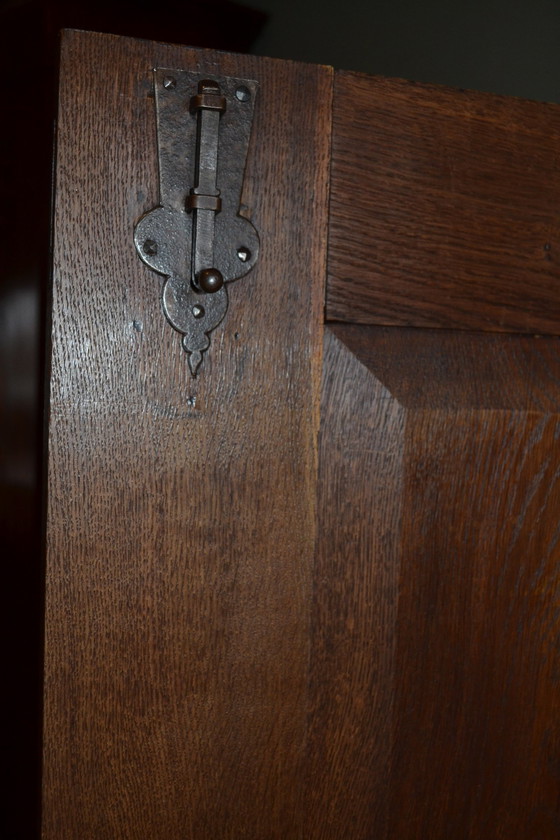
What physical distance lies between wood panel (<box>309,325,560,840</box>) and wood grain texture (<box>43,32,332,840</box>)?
0.08 ft

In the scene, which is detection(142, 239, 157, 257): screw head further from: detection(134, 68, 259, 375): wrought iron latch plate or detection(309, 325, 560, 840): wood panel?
detection(309, 325, 560, 840): wood panel

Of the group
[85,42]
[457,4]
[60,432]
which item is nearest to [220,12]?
[457,4]

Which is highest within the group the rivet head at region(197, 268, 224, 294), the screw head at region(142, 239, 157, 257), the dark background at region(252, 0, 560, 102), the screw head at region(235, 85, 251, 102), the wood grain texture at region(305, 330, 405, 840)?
the dark background at region(252, 0, 560, 102)

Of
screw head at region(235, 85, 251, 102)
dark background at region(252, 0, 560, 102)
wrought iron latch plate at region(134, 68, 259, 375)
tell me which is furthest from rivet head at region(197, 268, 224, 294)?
dark background at region(252, 0, 560, 102)

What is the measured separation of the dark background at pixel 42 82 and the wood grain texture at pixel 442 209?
19 centimetres

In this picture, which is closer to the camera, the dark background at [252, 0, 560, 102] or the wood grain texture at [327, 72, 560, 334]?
the wood grain texture at [327, 72, 560, 334]

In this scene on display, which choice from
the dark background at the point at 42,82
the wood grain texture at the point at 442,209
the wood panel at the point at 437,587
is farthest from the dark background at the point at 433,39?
the wood panel at the point at 437,587

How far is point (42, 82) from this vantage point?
21.9 inches

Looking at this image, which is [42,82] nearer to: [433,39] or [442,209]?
[442,209]

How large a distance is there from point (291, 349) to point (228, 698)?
0.73 ft

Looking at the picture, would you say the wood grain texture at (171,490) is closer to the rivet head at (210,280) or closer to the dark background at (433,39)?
the rivet head at (210,280)

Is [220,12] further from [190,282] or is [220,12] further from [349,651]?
[349,651]

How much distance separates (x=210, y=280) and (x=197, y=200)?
0.16 ft

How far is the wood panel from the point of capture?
1.76 ft
